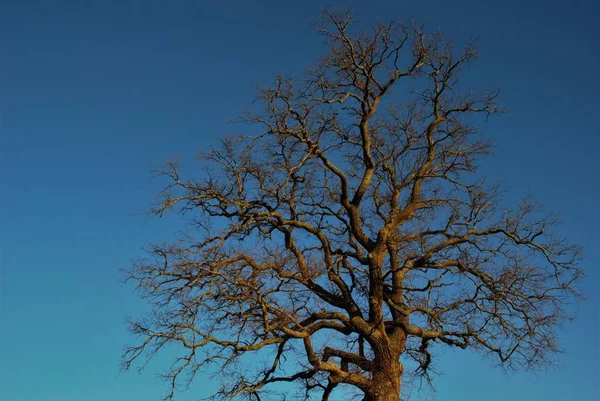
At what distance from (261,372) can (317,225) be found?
3.92 metres

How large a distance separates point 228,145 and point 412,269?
5.14 meters

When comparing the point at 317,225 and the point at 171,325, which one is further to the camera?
the point at 317,225

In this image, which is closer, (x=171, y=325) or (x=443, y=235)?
(x=171, y=325)

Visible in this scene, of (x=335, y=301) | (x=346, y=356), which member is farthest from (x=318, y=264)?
(x=346, y=356)

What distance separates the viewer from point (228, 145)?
632 inches

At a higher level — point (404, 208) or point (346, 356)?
point (404, 208)

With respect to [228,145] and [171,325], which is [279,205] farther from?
[171,325]

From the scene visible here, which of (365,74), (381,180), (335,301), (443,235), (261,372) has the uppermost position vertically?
(365,74)

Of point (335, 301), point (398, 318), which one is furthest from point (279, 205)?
point (398, 318)

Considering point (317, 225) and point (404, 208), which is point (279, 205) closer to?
point (317, 225)

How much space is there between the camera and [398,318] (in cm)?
1547

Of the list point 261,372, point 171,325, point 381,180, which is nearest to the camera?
point 171,325

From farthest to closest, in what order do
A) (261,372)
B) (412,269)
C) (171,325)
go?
(412,269) → (261,372) → (171,325)

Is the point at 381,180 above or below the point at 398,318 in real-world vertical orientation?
above
